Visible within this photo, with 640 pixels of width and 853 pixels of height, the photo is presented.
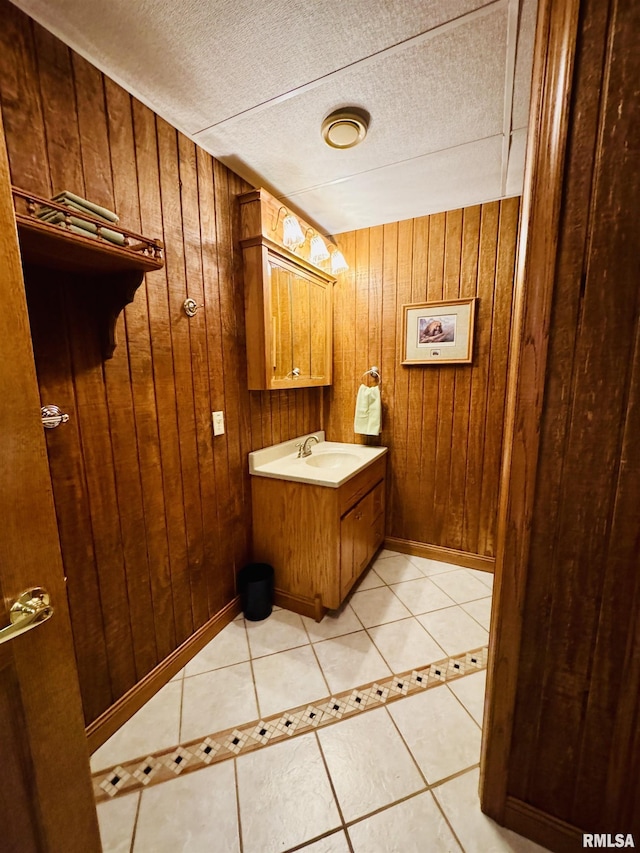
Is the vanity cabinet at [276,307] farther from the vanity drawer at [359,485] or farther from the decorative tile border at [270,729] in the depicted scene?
the decorative tile border at [270,729]

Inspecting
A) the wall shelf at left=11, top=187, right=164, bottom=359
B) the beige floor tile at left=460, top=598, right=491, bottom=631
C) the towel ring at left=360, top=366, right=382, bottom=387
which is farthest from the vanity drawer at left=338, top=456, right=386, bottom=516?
the wall shelf at left=11, top=187, right=164, bottom=359

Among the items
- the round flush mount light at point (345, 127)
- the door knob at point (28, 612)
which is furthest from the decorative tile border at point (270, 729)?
the round flush mount light at point (345, 127)

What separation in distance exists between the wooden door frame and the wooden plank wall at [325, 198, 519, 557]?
2.15 metres

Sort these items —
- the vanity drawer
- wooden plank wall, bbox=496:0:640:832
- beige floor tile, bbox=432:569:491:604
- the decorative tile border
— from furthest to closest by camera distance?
beige floor tile, bbox=432:569:491:604, the vanity drawer, the decorative tile border, wooden plank wall, bbox=496:0:640:832

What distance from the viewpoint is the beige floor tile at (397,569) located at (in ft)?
7.56

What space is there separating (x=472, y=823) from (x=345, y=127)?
8.38 ft

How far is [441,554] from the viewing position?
2500 mm

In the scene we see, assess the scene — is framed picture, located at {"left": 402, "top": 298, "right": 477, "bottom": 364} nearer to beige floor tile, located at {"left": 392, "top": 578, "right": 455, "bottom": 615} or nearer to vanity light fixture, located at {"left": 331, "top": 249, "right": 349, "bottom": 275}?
vanity light fixture, located at {"left": 331, "top": 249, "right": 349, "bottom": 275}

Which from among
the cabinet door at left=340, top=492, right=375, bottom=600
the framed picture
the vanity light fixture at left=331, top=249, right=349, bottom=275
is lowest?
the cabinet door at left=340, top=492, right=375, bottom=600

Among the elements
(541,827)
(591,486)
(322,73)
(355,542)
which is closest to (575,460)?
(591,486)

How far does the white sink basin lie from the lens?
2344mm

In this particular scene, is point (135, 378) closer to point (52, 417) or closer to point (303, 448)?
point (52, 417)

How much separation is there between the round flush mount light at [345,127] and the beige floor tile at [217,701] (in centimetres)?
246

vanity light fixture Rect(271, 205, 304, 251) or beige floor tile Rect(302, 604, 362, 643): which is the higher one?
vanity light fixture Rect(271, 205, 304, 251)
